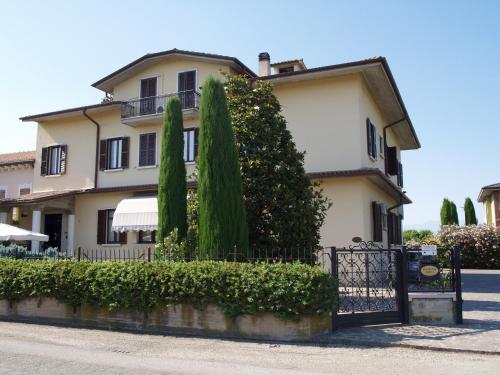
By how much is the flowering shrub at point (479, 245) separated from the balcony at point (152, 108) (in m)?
19.9

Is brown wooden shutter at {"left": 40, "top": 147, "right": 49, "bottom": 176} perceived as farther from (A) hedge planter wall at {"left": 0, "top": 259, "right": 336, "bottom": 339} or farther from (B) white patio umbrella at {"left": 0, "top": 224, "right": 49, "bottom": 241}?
(A) hedge planter wall at {"left": 0, "top": 259, "right": 336, "bottom": 339}

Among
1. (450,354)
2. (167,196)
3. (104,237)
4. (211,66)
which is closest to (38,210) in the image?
(104,237)

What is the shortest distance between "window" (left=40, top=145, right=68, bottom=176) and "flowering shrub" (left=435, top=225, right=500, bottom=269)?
24.1 meters

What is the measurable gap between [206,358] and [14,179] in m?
26.8

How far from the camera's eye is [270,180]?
11.8 m

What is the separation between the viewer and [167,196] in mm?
12336

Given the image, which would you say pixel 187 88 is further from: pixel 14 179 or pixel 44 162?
pixel 14 179

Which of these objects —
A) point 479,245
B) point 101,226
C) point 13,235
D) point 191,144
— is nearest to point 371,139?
point 191,144

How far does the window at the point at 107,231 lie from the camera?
22984 millimetres

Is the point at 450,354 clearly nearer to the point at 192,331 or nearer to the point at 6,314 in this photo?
the point at 192,331

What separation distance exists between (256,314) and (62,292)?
4.69 meters

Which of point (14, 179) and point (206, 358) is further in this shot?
point (14, 179)

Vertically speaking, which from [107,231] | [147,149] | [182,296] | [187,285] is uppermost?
[147,149]

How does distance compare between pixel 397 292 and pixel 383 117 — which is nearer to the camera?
pixel 397 292
